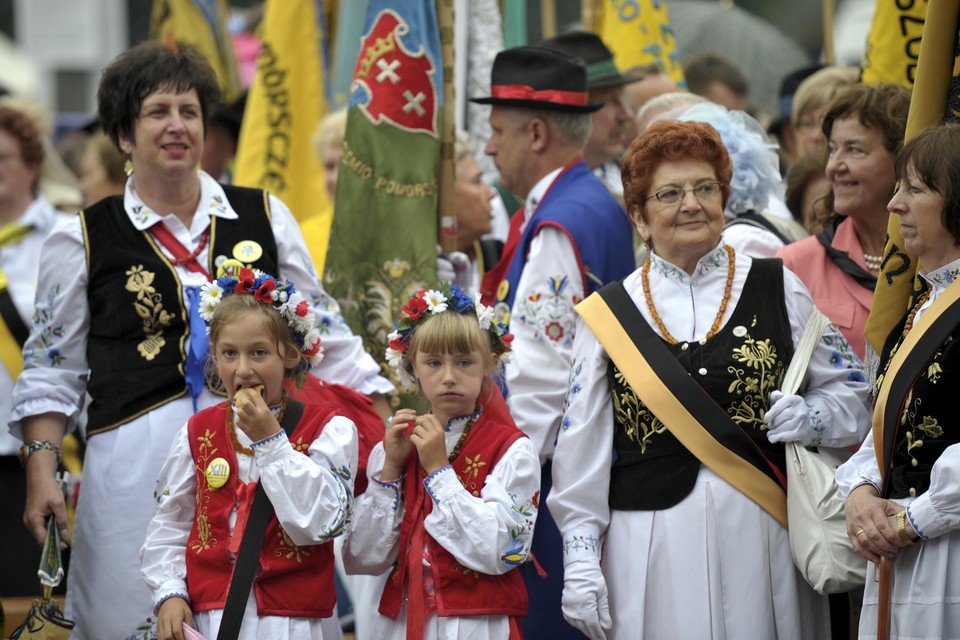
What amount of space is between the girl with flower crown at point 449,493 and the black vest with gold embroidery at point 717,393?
33cm

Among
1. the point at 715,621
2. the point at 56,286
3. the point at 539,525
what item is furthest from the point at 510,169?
the point at 715,621

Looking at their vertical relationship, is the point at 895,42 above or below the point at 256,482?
above

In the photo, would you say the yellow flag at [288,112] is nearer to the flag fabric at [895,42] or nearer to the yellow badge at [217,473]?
the flag fabric at [895,42]

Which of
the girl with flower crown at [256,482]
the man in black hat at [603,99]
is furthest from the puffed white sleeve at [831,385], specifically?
the man in black hat at [603,99]

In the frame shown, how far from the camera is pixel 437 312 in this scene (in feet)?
15.4

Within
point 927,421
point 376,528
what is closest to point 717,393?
point 927,421

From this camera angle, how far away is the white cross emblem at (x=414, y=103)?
Answer: 21.0 feet

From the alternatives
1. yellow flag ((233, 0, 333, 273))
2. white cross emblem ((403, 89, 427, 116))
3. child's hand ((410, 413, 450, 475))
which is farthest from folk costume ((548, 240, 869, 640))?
yellow flag ((233, 0, 333, 273))

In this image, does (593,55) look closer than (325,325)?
No

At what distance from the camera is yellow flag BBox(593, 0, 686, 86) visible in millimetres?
8578

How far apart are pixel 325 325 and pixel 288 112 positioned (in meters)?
3.75

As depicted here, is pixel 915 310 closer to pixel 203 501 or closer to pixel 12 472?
pixel 203 501

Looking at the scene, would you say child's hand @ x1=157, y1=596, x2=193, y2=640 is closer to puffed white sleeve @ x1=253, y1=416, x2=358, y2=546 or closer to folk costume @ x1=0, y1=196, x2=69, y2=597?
puffed white sleeve @ x1=253, y1=416, x2=358, y2=546

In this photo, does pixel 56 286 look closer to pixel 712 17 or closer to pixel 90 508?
pixel 90 508
